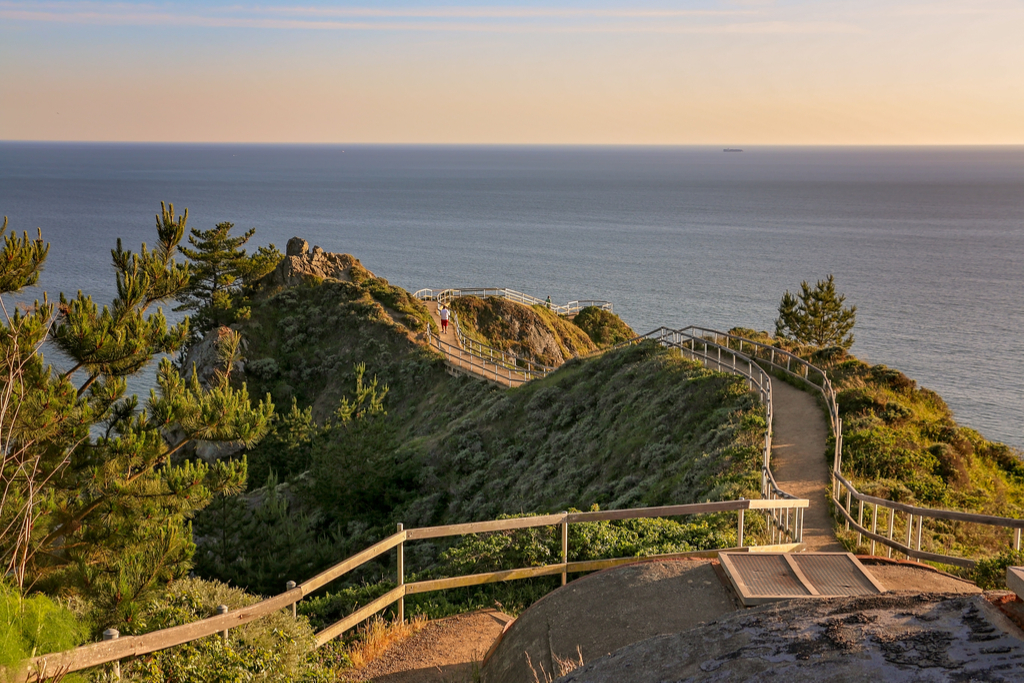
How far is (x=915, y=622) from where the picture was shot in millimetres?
3844

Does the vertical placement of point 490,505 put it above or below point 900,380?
below

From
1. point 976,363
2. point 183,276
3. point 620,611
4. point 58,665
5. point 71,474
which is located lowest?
point 976,363

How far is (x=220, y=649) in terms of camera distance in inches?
276

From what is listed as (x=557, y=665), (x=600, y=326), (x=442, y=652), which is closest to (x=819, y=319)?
(x=600, y=326)

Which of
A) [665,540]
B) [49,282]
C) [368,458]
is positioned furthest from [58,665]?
[49,282]

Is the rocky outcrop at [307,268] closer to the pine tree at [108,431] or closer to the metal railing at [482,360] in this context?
the metal railing at [482,360]

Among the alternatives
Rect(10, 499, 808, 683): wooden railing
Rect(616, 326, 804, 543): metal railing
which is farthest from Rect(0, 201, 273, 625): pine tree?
Rect(616, 326, 804, 543): metal railing

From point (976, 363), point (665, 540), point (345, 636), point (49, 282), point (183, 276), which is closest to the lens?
point (345, 636)

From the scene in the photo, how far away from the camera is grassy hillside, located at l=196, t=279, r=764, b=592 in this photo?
883 inches

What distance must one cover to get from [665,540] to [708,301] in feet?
304

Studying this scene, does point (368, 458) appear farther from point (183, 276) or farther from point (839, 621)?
point (839, 621)

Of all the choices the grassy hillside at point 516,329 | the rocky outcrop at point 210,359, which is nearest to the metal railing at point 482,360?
the grassy hillside at point 516,329

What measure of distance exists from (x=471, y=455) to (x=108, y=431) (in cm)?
1664

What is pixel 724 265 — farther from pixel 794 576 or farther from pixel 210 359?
pixel 794 576
